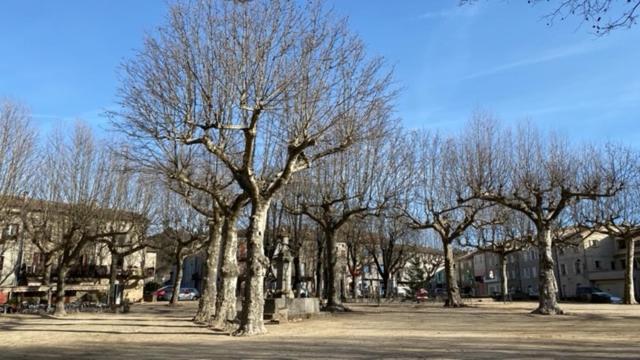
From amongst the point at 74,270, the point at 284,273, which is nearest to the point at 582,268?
the point at 284,273

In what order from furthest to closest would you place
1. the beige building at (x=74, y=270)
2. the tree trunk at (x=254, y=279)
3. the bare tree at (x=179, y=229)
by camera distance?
the bare tree at (x=179, y=229), the beige building at (x=74, y=270), the tree trunk at (x=254, y=279)

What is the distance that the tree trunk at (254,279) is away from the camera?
15.3 metres

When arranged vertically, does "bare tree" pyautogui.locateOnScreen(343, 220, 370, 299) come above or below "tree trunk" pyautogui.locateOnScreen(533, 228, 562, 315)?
above

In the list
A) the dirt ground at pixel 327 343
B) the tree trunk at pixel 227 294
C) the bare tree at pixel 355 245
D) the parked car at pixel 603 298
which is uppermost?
the bare tree at pixel 355 245

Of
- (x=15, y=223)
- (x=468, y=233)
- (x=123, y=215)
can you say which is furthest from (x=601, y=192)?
(x=15, y=223)

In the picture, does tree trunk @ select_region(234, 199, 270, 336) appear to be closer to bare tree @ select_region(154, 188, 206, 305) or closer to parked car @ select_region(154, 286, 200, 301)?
bare tree @ select_region(154, 188, 206, 305)

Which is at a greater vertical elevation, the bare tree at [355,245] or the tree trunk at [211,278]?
the bare tree at [355,245]

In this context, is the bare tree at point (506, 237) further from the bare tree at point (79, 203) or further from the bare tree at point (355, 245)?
the bare tree at point (79, 203)

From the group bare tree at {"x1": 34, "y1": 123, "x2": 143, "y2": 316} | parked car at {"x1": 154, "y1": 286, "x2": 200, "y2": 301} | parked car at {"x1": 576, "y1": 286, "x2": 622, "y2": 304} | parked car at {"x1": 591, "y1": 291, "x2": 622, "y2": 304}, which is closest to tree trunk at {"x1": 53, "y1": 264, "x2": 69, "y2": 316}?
bare tree at {"x1": 34, "y1": 123, "x2": 143, "y2": 316}

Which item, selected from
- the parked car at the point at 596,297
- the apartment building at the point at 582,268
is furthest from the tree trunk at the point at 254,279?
the apartment building at the point at 582,268

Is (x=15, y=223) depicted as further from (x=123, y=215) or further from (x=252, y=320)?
(x=252, y=320)

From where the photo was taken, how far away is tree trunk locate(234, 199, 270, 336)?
15336 millimetres

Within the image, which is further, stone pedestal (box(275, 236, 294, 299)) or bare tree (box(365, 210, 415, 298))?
bare tree (box(365, 210, 415, 298))

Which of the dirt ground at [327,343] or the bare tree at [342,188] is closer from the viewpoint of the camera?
the dirt ground at [327,343]
